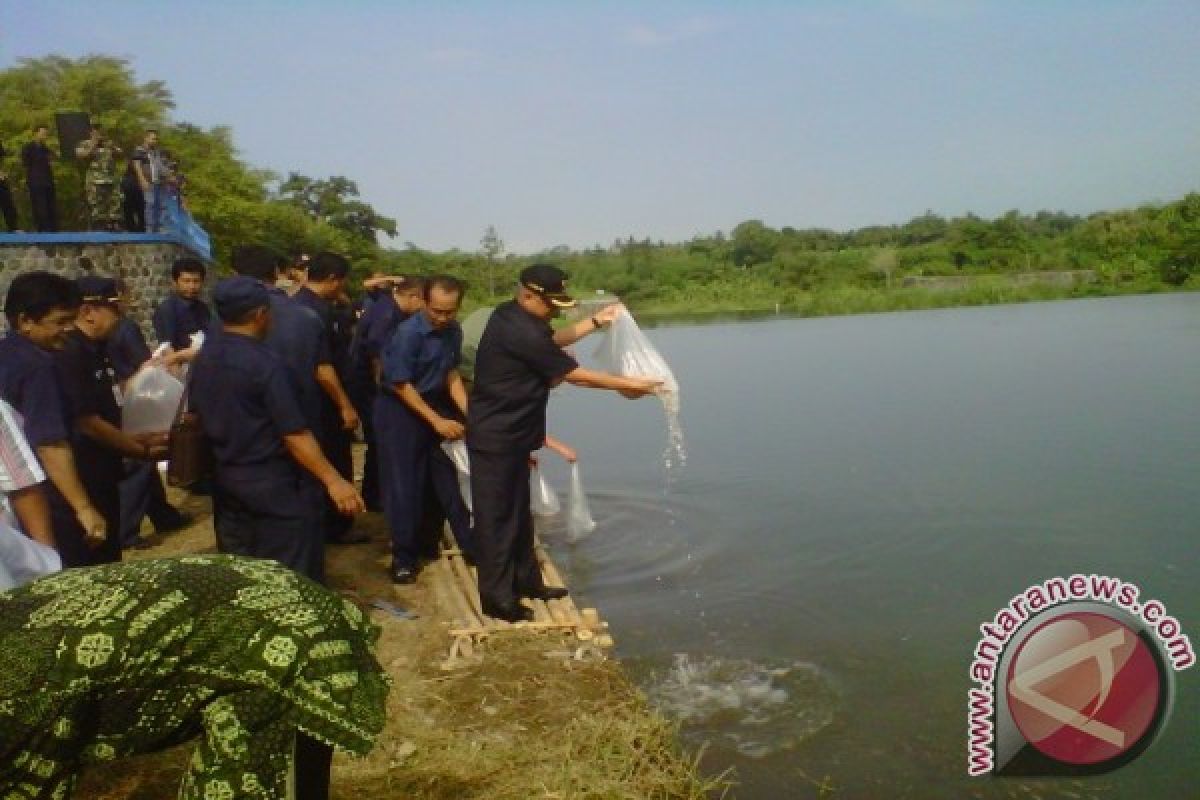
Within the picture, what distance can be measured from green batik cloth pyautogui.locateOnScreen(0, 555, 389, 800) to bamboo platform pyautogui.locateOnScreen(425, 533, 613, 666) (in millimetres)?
2229

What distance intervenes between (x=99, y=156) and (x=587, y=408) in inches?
325

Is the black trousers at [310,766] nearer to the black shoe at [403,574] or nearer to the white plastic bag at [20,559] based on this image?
the white plastic bag at [20,559]

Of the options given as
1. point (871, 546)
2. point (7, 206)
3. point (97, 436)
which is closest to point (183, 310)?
point (97, 436)

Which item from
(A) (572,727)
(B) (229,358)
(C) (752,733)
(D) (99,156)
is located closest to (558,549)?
(C) (752,733)

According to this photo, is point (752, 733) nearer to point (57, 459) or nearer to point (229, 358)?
point (229, 358)

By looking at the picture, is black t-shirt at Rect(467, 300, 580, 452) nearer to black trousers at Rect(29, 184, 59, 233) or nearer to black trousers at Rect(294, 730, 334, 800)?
black trousers at Rect(294, 730, 334, 800)

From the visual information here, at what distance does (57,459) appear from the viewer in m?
3.27

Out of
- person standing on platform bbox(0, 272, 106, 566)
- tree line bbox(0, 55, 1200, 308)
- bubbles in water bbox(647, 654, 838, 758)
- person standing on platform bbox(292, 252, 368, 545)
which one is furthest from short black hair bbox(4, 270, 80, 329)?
tree line bbox(0, 55, 1200, 308)

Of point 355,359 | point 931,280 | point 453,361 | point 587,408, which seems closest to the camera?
point 453,361

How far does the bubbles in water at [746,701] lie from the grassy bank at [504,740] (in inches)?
19.1

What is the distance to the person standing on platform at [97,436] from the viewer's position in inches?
150

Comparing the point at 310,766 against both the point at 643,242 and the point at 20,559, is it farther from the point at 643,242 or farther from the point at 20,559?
the point at 643,242

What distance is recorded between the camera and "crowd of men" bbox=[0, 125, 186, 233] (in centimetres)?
1168

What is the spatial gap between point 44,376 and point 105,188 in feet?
34.3
